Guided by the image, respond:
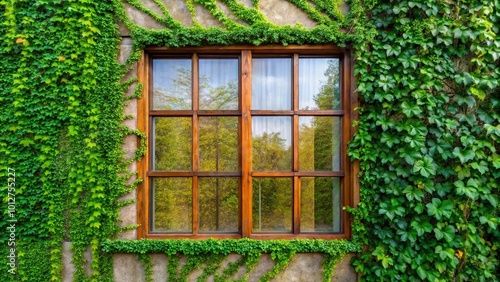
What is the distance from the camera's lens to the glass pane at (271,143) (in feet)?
10.0

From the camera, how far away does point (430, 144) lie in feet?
9.16

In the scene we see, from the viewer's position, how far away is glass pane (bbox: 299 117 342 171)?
3.06 m

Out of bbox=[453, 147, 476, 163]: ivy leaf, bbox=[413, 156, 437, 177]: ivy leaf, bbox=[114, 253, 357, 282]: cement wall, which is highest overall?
bbox=[453, 147, 476, 163]: ivy leaf

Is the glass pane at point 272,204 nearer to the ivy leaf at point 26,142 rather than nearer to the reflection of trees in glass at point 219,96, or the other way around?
the reflection of trees in glass at point 219,96

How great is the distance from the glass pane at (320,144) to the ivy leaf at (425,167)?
0.71m

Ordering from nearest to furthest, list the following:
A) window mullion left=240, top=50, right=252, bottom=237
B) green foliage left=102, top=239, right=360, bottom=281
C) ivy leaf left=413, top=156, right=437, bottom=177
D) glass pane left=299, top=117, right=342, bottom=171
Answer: ivy leaf left=413, top=156, right=437, bottom=177
green foliage left=102, top=239, right=360, bottom=281
window mullion left=240, top=50, right=252, bottom=237
glass pane left=299, top=117, right=342, bottom=171

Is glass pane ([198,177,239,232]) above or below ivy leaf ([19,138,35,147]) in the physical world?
below

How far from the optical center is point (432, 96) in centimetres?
278

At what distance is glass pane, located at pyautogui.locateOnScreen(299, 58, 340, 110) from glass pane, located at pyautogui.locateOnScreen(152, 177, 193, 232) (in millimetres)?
1492

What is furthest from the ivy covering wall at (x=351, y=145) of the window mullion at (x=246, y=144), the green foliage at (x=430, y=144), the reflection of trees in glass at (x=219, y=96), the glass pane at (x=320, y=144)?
the reflection of trees in glass at (x=219, y=96)

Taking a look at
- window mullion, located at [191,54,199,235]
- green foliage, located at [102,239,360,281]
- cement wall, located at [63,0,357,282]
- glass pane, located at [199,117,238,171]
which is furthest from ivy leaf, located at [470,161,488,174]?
window mullion, located at [191,54,199,235]

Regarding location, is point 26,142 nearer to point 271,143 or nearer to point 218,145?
point 218,145

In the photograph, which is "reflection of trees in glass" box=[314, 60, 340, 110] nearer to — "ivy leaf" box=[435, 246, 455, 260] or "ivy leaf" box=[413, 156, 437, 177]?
"ivy leaf" box=[413, 156, 437, 177]

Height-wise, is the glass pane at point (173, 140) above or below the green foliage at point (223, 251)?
above
